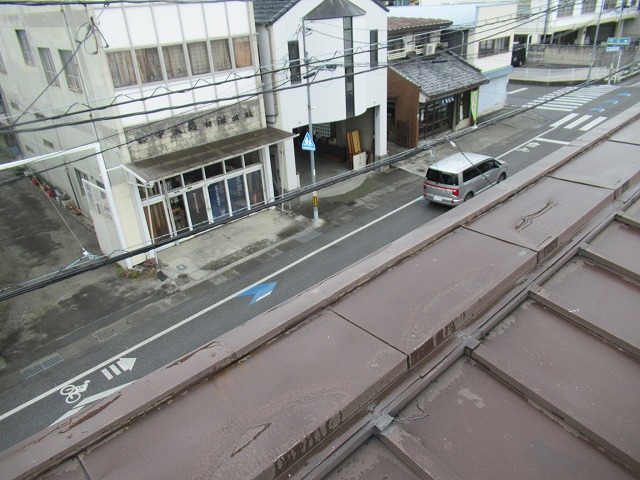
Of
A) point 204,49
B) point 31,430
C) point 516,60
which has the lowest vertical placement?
point 31,430

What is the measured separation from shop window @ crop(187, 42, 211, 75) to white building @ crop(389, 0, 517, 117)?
15964 mm

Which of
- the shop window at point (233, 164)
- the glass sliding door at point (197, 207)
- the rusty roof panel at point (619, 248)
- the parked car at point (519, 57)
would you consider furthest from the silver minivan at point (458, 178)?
the parked car at point (519, 57)

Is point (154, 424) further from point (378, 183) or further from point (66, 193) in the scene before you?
point (66, 193)

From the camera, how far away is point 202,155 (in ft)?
56.9

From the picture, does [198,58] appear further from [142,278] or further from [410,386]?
[410,386]

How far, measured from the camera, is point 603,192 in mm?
6547

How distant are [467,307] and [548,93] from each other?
41091 mm

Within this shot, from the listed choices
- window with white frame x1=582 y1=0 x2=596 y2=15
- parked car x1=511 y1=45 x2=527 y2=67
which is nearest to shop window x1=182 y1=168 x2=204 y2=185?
parked car x1=511 y1=45 x2=527 y2=67

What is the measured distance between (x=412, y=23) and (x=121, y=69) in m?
18.6

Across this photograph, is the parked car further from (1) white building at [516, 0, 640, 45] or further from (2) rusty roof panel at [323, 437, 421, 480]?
(2) rusty roof panel at [323, 437, 421, 480]

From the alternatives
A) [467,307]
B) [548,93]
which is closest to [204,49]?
[467,307]

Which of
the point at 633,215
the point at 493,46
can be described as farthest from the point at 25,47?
the point at 493,46

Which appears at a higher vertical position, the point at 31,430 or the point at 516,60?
the point at 516,60

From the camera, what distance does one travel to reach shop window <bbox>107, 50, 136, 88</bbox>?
15172mm
